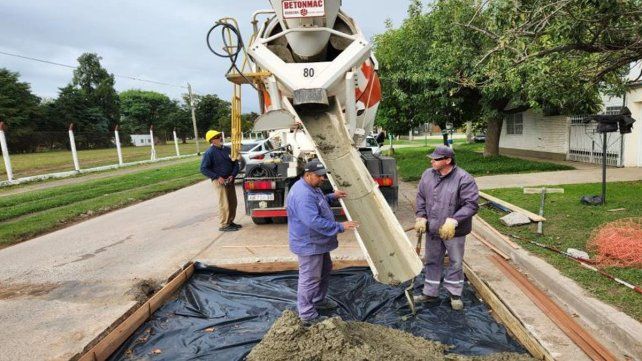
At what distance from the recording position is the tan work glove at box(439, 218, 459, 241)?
3.84 metres

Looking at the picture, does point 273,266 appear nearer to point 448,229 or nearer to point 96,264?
point 448,229

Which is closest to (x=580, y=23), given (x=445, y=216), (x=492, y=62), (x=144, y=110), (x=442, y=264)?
(x=492, y=62)

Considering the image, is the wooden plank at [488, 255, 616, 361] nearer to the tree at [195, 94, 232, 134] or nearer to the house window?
the house window

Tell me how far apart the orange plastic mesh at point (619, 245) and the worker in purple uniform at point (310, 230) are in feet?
10.4

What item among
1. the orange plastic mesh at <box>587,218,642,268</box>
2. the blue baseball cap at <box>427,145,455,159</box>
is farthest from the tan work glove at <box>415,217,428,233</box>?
the orange plastic mesh at <box>587,218,642,268</box>

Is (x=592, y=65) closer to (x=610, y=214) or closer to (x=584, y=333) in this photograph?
(x=610, y=214)

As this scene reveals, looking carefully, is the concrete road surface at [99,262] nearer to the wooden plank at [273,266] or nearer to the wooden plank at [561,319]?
the wooden plank at [273,266]

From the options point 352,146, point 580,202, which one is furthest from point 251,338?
point 580,202

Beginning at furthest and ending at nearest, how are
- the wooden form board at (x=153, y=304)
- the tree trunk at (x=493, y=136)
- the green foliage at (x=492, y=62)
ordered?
the tree trunk at (x=493, y=136), the green foliage at (x=492, y=62), the wooden form board at (x=153, y=304)

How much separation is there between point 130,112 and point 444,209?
8080 centimetres

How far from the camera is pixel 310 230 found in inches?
150

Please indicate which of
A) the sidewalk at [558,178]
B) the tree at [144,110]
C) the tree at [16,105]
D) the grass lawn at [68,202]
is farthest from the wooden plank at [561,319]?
the tree at [144,110]

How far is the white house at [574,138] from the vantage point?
1232 cm

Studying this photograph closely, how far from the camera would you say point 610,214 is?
671 cm
